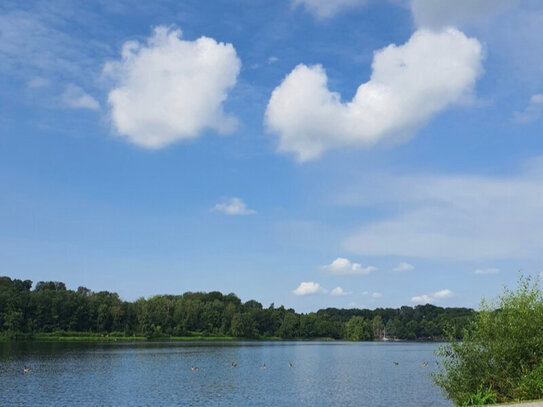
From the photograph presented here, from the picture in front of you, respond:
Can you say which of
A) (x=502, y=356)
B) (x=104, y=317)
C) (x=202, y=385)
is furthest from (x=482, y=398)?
(x=104, y=317)

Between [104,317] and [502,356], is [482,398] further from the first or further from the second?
[104,317]

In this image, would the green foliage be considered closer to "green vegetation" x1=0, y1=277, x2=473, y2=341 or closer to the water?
the water

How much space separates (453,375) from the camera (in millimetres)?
29828

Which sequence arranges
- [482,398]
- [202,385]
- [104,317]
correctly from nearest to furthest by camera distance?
[482,398] → [202,385] → [104,317]

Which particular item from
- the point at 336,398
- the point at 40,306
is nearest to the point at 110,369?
the point at 336,398

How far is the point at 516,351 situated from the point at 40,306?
5246 inches

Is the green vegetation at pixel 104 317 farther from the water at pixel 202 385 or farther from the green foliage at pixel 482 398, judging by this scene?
the green foliage at pixel 482 398

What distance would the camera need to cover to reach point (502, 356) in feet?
91.2

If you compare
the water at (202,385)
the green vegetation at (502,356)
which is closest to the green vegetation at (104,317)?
the water at (202,385)

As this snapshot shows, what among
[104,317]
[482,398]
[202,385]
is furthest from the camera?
[104,317]

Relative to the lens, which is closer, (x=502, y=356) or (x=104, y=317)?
(x=502, y=356)

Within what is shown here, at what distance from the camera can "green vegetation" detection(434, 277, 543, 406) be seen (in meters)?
26.7

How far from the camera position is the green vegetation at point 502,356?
26.7m

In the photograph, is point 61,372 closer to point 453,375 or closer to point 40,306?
point 453,375
